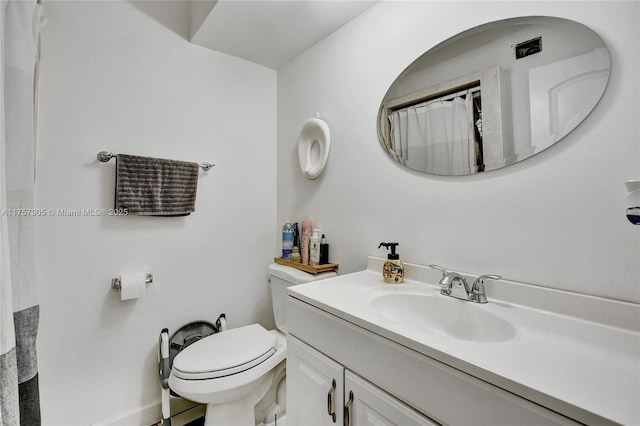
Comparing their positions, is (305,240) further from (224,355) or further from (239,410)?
(239,410)

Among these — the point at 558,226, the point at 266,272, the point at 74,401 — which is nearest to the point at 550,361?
the point at 558,226

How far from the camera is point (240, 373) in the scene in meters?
1.17

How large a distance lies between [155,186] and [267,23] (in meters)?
1.06

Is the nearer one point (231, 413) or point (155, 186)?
point (231, 413)

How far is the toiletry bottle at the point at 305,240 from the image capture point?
1.54m

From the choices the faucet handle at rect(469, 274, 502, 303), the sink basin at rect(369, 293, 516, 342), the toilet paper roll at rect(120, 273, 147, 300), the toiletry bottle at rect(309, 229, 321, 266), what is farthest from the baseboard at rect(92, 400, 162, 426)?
the faucet handle at rect(469, 274, 502, 303)

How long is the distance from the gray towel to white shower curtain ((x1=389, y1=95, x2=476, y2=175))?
1.13 meters

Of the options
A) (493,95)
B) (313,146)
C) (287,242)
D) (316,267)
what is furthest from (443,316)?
(313,146)

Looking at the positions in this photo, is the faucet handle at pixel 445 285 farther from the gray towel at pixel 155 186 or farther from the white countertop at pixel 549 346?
the gray towel at pixel 155 186

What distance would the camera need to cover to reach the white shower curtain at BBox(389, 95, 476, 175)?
989mm

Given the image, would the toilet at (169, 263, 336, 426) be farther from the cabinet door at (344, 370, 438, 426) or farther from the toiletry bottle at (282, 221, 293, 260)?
the cabinet door at (344, 370, 438, 426)

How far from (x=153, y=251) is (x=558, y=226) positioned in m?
1.75

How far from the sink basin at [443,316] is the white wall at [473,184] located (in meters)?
0.16

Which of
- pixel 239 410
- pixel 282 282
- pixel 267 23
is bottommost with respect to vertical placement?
pixel 239 410
